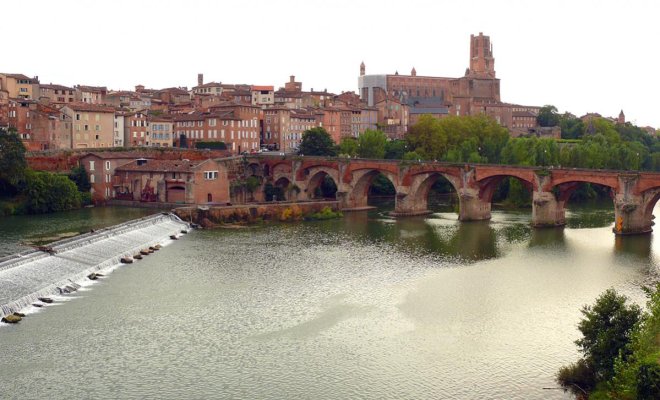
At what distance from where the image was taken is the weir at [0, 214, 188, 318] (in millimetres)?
31469

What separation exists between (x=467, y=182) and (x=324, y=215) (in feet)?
36.8

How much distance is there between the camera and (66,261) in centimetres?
3691

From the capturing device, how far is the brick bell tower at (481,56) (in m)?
138

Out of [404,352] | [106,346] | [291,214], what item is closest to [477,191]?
[291,214]

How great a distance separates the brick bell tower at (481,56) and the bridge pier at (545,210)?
84620 millimetres

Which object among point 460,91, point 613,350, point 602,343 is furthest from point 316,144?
point 613,350

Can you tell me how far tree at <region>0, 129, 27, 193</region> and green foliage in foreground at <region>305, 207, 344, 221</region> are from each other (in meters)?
Answer: 21.9

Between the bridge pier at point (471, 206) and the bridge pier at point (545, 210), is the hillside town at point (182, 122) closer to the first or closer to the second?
the bridge pier at point (471, 206)

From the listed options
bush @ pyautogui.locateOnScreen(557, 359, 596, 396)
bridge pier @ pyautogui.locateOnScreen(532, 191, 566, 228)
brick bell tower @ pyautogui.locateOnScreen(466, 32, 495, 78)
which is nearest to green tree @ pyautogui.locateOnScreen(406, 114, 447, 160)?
bridge pier @ pyautogui.locateOnScreen(532, 191, 566, 228)

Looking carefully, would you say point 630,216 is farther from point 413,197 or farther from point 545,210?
point 413,197

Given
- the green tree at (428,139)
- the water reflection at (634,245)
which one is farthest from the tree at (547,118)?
the water reflection at (634,245)

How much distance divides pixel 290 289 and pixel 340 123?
6637 cm

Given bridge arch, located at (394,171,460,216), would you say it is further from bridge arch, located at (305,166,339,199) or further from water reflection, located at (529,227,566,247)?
water reflection, located at (529,227,566,247)

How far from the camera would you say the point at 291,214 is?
59.6 metres
